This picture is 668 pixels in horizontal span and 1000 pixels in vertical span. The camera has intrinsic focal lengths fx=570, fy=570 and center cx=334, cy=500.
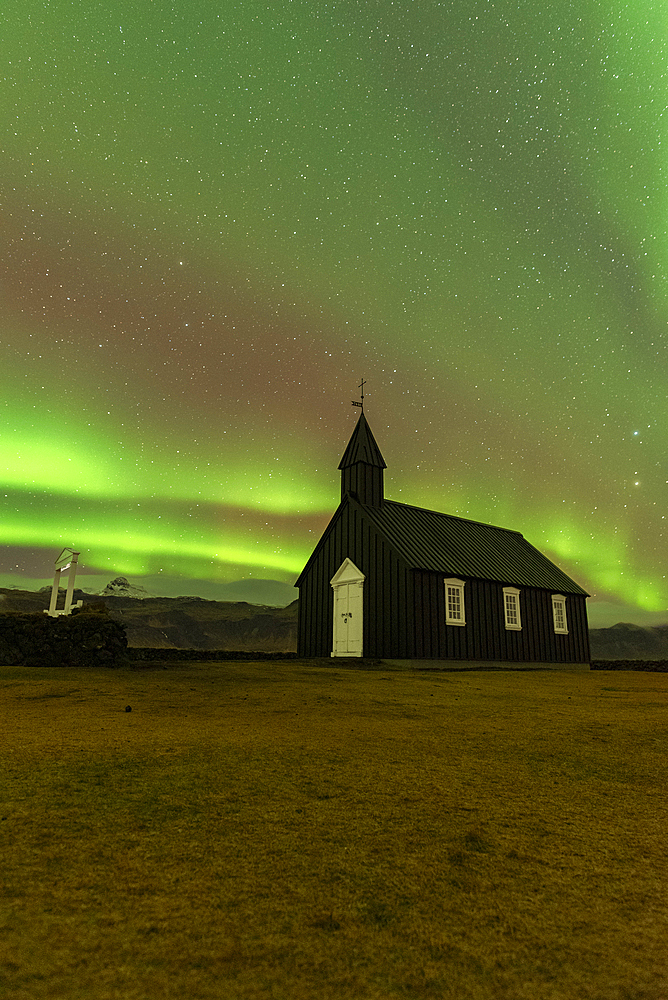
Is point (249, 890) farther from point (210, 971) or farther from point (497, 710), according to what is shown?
point (497, 710)

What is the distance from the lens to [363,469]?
2717cm

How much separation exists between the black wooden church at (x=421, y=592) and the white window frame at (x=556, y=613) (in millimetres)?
52

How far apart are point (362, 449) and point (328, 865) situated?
2483 cm

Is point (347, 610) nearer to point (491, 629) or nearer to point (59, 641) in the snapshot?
point (491, 629)

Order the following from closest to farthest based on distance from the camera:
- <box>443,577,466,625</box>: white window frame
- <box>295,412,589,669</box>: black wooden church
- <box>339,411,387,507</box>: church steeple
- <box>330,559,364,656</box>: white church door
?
<box>295,412,589,669</box>: black wooden church < <box>443,577,466,625</box>: white window frame < <box>330,559,364,656</box>: white church door < <box>339,411,387,507</box>: church steeple

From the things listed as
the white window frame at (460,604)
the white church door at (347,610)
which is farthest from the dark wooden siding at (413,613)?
the white church door at (347,610)

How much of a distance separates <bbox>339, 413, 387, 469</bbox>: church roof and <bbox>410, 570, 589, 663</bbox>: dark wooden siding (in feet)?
22.4

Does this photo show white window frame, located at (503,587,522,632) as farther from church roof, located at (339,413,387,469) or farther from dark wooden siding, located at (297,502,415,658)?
church roof, located at (339,413,387,469)

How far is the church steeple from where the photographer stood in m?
27.0

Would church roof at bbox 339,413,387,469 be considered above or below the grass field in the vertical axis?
above

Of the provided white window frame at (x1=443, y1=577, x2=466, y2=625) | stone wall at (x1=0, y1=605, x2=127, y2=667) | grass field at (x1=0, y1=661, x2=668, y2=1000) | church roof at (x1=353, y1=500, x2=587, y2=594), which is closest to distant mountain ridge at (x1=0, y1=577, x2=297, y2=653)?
church roof at (x1=353, y1=500, x2=587, y2=594)

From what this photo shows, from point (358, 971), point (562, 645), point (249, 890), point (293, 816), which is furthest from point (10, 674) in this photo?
point (562, 645)

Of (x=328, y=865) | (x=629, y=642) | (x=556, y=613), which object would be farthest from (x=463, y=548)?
(x=629, y=642)

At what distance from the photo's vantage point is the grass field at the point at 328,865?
2256 millimetres
